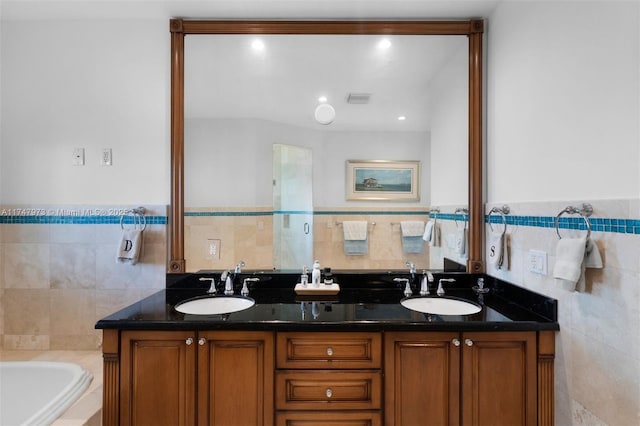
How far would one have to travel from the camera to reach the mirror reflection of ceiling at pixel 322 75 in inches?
79.3

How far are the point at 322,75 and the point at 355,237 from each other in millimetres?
1030

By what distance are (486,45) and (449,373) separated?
1.86 meters

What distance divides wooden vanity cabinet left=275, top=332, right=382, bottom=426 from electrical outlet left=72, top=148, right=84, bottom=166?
1.63 m

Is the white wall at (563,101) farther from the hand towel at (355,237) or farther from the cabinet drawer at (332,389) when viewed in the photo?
the cabinet drawer at (332,389)

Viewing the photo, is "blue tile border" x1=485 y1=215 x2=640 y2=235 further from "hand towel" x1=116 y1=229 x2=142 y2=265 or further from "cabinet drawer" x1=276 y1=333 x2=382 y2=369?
"hand towel" x1=116 y1=229 x2=142 y2=265

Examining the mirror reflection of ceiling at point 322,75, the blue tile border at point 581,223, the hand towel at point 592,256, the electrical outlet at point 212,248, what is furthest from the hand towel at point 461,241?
the electrical outlet at point 212,248

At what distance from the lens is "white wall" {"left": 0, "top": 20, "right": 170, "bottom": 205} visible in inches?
79.0

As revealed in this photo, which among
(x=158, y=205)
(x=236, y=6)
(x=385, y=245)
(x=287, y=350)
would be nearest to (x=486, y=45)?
(x=385, y=245)

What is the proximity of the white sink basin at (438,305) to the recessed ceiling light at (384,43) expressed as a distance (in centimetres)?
151

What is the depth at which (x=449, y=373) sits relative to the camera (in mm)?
1462

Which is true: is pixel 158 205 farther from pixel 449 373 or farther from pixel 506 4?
pixel 506 4

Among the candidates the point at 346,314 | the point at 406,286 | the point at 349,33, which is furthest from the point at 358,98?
the point at 346,314

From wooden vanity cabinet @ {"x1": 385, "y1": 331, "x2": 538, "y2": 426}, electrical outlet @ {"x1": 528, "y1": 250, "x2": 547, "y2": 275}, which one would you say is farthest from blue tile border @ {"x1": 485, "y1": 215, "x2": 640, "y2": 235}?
wooden vanity cabinet @ {"x1": 385, "y1": 331, "x2": 538, "y2": 426}

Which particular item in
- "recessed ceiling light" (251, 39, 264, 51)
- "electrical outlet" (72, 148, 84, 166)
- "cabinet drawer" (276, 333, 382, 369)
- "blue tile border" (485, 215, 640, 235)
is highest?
"recessed ceiling light" (251, 39, 264, 51)
